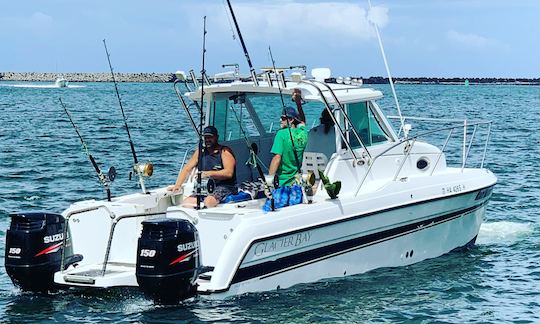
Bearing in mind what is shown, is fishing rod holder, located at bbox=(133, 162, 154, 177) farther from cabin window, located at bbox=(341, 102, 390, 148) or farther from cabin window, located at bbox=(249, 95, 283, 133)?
cabin window, located at bbox=(341, 102, 390, 148)

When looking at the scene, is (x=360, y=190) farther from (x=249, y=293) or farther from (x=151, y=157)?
(x=151, y=157)

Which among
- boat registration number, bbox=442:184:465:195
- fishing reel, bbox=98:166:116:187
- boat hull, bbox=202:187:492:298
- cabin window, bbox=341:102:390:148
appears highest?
cabin window, bbox=341:102:390:148

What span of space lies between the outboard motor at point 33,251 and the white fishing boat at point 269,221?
0.01 m

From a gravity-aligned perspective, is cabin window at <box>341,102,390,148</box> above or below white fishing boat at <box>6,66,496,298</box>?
above

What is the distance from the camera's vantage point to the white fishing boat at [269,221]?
943 cm

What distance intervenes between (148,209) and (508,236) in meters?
6.44

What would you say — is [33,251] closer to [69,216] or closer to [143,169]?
[69,216]

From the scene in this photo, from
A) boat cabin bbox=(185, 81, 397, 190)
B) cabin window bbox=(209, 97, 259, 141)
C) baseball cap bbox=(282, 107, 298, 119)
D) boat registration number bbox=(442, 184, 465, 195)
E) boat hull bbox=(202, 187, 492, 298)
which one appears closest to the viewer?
boat hull bbox=(202, 187, 492, 298)

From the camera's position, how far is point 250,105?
1238cm

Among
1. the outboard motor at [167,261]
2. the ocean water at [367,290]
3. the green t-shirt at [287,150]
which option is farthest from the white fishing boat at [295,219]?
the green t-shirt at [287,150]

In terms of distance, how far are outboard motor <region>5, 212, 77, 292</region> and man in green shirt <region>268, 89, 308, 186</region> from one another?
2628mm

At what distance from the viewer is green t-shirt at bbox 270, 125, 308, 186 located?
10906 millimetres

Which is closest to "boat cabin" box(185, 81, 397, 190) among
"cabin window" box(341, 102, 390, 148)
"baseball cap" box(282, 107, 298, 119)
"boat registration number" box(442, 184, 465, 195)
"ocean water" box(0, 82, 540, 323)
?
"cabin window" box(341, 102, 390, 148)

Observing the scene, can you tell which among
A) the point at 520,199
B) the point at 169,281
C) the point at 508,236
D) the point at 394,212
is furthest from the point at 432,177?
the point at 520,199
